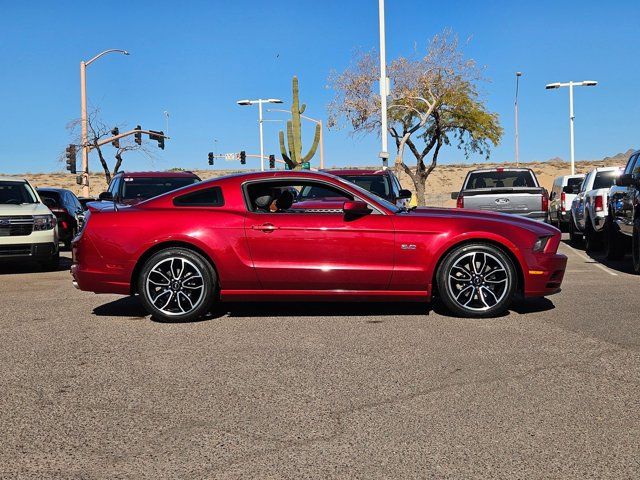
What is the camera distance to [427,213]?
26.2 feet

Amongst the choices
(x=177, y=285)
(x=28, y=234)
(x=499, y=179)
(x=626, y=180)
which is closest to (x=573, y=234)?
(x=499, y=179)

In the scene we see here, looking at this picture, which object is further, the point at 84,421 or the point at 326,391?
the point at 326,391

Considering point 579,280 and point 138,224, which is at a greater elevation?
point 138,224

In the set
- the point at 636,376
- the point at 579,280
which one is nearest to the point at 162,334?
the point at 636,376

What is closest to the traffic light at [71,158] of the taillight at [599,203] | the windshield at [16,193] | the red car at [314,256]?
the windshield at [16,193]

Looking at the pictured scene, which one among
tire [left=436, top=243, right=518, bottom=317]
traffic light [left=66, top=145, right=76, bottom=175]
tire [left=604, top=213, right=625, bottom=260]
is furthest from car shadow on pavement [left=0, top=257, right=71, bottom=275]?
traffic light [left=66, top=145, right=76, bottom=175]

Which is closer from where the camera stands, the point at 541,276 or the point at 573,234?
the point at 541,276

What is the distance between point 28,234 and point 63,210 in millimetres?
4276

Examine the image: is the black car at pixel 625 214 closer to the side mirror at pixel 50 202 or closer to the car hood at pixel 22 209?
the car hood at pixel 22 209

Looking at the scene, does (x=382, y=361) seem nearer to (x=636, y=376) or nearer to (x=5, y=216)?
(x=636, y=376)

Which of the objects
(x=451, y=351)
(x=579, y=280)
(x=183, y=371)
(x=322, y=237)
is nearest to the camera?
(x=183, y=371)

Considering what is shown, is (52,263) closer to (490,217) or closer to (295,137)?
(490,217)

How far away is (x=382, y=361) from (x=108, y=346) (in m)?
2.40

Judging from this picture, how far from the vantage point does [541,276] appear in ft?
25.5
